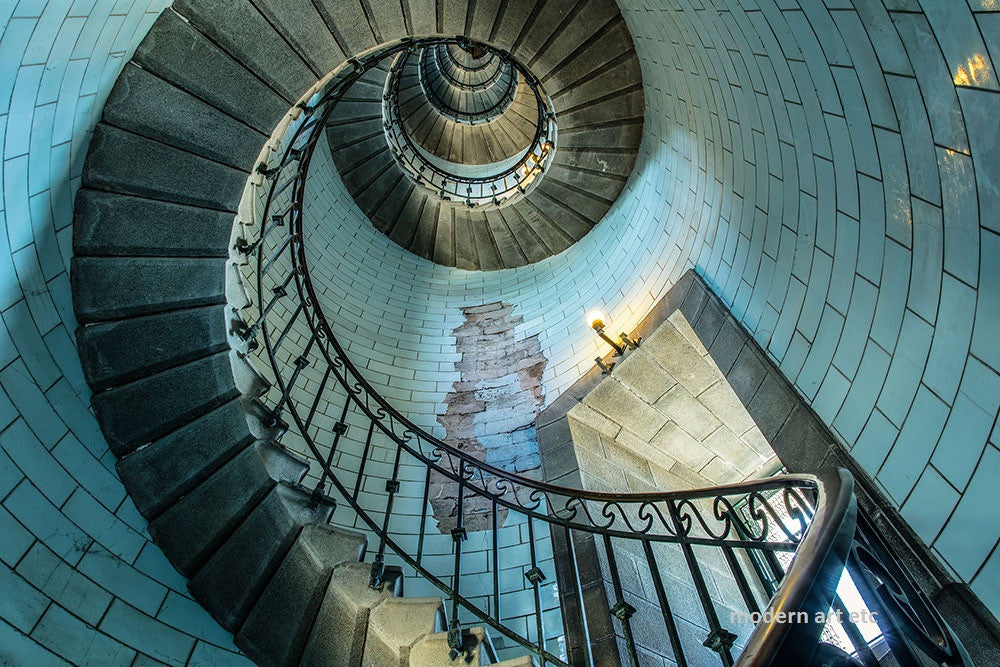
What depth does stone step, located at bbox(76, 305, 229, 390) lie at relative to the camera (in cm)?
264

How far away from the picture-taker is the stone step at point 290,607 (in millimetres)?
2654

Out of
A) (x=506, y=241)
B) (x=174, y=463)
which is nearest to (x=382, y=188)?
(x=506, y=241)

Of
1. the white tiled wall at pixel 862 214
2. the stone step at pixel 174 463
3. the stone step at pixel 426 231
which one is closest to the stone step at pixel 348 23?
the white tiled wall at pixel 862 214

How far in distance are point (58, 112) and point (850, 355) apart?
3.95m

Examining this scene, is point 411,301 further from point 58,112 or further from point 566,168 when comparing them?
point 58,112

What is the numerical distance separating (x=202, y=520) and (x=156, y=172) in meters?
1.87

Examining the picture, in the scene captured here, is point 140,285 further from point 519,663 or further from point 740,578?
point 740,578

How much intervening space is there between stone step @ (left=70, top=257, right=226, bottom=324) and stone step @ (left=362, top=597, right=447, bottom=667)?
1953 millimetres

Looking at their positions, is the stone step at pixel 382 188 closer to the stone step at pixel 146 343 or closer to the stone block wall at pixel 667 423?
the stone block wall at pixel 667 423

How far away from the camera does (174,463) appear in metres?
2.71

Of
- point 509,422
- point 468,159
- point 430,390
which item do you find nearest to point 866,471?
point 509,422

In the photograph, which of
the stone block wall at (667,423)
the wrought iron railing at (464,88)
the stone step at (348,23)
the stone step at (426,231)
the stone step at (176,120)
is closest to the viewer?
the stone step at (176,120)

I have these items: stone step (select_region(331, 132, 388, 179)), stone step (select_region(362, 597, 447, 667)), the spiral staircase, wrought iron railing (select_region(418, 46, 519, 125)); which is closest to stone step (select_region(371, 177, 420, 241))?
stone step (select_region(331, 132, 388, 179))

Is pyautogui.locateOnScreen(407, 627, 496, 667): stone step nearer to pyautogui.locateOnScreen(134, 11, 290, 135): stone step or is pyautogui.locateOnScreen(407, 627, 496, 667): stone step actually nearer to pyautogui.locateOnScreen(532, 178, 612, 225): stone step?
pyautogui.locateOnScreen(134, 11, 290, 135): stone step
